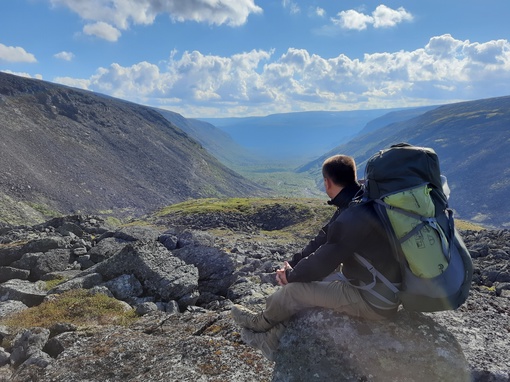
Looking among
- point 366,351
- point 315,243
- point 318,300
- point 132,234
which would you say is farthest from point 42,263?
point 366,351

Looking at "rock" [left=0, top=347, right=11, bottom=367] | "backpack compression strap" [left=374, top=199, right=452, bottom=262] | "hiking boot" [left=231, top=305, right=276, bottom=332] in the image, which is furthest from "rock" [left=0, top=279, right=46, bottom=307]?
"backpack compression strap" [left=374, top=199, right=452, bottom=262]

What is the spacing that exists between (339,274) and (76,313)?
455 inches

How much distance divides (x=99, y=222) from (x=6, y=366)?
41.5 metres

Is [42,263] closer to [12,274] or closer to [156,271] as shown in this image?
[12,274]

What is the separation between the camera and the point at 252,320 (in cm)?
865

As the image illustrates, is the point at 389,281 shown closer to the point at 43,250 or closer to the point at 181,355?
the point at 181,355

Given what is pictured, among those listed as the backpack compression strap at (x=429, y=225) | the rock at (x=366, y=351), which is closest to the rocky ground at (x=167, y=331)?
the rock at (x=366, y=351)

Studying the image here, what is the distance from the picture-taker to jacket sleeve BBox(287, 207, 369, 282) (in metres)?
6.65

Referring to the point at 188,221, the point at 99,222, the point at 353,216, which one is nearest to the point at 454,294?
the point at 353,216

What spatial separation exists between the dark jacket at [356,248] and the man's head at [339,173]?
36.2 inches

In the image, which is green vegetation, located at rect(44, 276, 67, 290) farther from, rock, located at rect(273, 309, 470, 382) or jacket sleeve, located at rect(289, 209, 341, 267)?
rock, located at rect(273, 309, 470, 382)

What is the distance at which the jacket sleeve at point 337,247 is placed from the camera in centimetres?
665

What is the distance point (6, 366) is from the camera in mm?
10766

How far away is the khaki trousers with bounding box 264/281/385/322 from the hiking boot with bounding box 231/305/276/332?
8.4 inches
